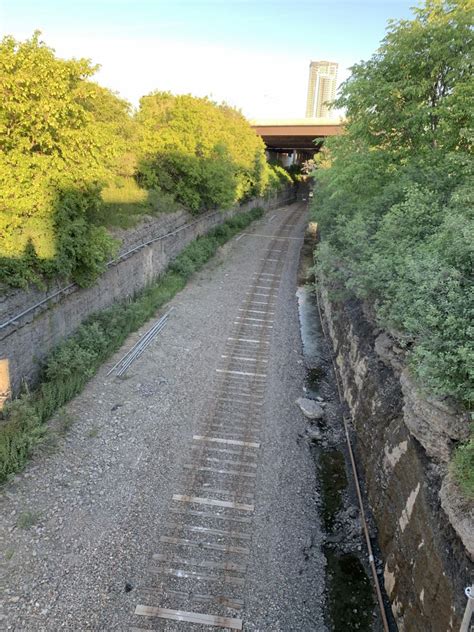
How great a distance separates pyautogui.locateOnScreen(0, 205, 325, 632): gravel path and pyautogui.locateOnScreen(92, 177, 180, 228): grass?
818 centimetres

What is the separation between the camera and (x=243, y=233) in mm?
40062

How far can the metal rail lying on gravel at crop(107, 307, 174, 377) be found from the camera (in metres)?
15.3

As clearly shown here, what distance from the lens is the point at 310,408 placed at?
545 inches

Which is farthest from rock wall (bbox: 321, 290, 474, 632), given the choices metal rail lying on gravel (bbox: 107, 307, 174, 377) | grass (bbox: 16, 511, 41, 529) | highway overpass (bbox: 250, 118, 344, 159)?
highway overpass (bbox: 250, 118, 344, 159)

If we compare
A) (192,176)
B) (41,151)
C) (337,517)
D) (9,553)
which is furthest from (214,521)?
(192,176)

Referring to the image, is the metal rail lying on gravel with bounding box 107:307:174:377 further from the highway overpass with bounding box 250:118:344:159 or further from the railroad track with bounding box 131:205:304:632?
the highway overpass with bounding box 250:118:344:159

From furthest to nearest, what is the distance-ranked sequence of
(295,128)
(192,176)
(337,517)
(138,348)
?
(295,128), (192,176), (138,348), (337,517)

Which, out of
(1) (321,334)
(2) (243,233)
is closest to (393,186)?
(1) (321,334)

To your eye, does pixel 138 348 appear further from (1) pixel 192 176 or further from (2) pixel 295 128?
(2) pixel 295 128

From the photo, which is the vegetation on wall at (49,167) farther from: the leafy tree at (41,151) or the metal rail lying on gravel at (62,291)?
the metal rail lying on gravel at (62,291)

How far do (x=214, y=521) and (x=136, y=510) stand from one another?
5.88 ft

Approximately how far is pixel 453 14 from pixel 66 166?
43.7 feet

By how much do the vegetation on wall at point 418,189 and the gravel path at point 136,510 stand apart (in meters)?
4.26

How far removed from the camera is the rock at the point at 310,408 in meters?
13.7
